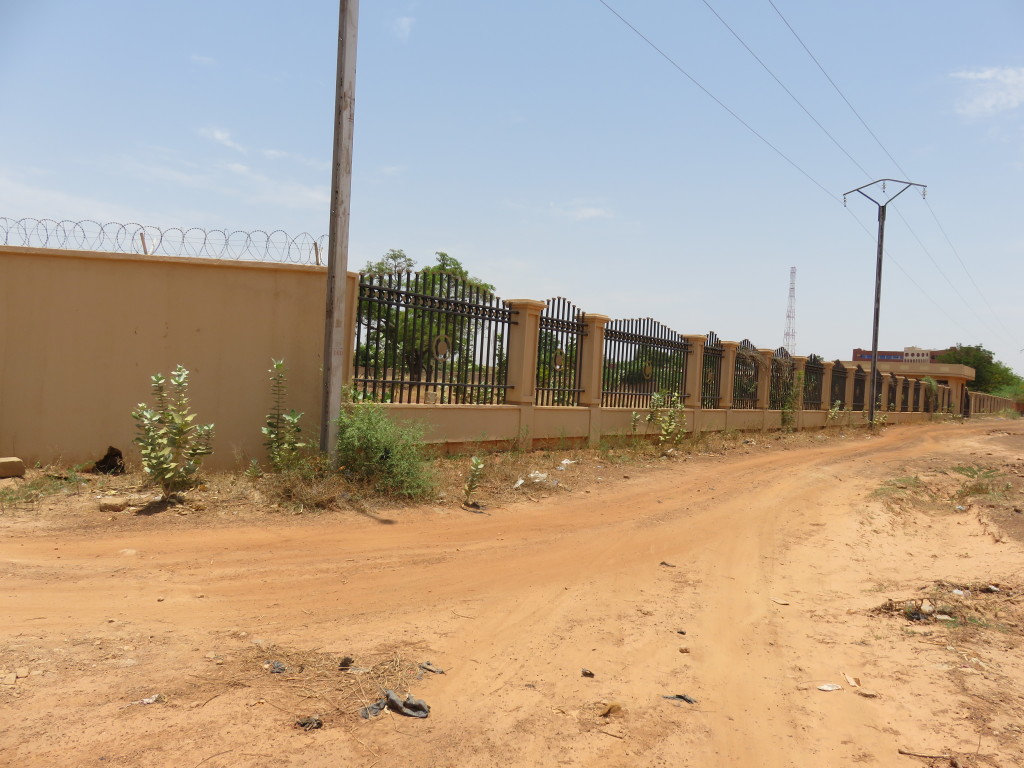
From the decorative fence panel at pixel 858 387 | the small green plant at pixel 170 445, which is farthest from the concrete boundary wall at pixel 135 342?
the decorative fence panel at pixel 858 387

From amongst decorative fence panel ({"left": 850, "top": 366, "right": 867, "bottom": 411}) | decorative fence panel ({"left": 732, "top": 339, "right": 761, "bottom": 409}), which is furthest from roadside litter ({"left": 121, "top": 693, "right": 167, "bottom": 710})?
decorative fence panel ({"left": 850, "top": 366, "right": 867, "bottom": 411})

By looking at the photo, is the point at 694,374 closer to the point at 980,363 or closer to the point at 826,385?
the point at 826,385

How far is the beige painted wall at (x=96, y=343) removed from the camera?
28.4 ft

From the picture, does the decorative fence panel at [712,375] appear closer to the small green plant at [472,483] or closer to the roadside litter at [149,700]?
A: the small green plant at [472,483]

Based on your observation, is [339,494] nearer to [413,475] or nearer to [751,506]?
[413,475]

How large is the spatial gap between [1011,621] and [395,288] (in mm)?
7556

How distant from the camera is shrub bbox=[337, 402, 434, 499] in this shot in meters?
8.14

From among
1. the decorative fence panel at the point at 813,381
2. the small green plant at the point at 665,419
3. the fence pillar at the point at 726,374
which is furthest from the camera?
the decorative fence panel at the point at 813,381

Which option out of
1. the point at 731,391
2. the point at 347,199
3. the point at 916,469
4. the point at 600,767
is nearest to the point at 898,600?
the point at 600,767

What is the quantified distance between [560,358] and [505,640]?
8783 millimetres

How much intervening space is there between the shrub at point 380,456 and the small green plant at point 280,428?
52 centimetres

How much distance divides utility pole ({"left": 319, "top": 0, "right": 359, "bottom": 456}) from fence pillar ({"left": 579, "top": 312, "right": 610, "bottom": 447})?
236 inches

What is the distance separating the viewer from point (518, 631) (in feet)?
14.9

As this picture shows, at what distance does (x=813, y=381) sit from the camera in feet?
78.3
